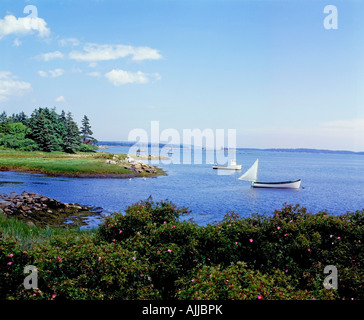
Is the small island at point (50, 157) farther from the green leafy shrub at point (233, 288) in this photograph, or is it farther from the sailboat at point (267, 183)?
the green leafy shrub at point (233, 288)

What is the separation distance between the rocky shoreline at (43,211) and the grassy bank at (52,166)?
15655 millimetres

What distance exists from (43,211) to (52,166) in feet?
61.3

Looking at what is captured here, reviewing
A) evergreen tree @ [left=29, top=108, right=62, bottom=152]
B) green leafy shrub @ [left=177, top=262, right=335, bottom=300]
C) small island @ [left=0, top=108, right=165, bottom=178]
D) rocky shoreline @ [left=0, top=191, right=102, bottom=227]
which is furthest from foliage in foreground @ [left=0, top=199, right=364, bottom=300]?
evergreen tree @ [left=29, top=108, right=62, bottom=152]

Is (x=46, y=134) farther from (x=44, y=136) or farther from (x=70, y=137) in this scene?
(x=70, y=137)

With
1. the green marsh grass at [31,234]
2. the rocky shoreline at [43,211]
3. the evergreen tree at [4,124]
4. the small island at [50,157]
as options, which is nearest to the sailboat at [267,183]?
the small island at [50,157]

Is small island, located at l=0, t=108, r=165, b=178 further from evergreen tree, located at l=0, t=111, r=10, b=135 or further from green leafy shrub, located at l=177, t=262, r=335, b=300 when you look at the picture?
green leafy shrub, located at l=177, t=262, r=335, b=300

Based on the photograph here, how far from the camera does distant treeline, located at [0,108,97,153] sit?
121ft

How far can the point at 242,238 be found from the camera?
19.5 ft

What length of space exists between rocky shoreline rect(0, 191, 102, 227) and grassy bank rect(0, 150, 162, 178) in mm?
15655

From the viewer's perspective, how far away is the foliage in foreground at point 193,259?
14.5 ft

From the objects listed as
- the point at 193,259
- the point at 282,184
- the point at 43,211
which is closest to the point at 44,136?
the point at 43,211

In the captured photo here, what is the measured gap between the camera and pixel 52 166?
1319 inches
